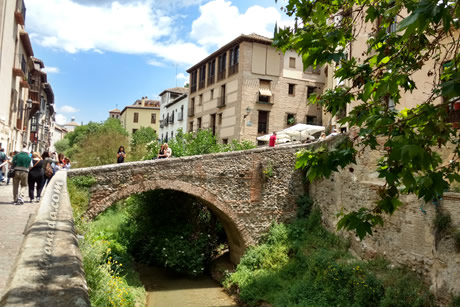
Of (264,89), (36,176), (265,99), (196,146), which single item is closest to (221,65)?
(264,89)

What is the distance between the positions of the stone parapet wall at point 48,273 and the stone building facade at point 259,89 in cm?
2127

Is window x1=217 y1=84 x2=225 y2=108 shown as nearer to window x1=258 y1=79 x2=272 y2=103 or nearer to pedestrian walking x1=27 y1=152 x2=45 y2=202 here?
window x1=258 y1=79 x2=272 y2=103

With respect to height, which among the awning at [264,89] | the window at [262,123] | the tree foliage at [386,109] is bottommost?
the tree foliage at [386,109]

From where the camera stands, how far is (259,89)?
24.8 meters

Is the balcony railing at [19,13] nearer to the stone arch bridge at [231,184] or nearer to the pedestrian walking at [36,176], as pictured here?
the stone arch bridge at [231,184]

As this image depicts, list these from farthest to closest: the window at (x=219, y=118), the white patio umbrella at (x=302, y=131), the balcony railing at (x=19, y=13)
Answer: the window at (x=219, y=118), the balcony railing at (x=19, y=13), the white patio umbrella at (x=302, y=131)

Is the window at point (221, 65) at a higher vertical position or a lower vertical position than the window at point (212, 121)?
higher

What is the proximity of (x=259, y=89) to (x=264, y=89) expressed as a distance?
0.34 m

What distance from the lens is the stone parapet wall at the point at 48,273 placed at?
1974 mm

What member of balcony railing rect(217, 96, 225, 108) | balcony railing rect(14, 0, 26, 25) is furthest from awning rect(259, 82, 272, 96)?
balcony railing rect(14, 0, 26, 25)

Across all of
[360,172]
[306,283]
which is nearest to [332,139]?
[360,172]

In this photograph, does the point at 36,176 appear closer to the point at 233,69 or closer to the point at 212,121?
the point at 233,69

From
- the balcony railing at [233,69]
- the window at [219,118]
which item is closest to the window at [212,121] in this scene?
the window at [219,118]

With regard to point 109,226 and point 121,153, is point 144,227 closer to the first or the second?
point 109,226
